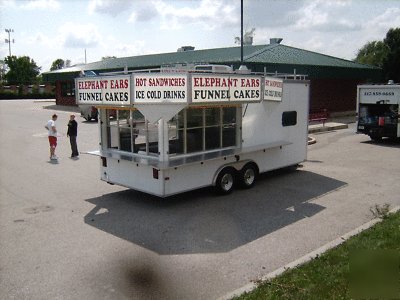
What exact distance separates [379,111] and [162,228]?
628 inches

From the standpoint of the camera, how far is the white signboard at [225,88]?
862cm

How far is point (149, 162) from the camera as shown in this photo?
9.42 metres

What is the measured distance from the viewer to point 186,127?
9.93 meters

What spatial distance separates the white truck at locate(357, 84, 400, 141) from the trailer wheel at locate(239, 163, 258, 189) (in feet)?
33.9

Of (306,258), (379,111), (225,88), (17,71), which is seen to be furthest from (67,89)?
(17,71)

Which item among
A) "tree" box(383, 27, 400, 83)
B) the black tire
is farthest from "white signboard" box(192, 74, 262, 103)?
"tree" box(383, 27, 400, 83)

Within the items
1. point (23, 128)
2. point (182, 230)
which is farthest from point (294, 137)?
point (23, 128)

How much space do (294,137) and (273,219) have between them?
15.1 ft

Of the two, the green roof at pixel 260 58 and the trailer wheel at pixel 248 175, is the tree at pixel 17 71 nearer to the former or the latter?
the green roof at pixel 260 58

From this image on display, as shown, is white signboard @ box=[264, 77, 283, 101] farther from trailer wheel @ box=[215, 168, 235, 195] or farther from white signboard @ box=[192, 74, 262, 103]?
trailer wheel @ box=[215, 168, 235, 195]

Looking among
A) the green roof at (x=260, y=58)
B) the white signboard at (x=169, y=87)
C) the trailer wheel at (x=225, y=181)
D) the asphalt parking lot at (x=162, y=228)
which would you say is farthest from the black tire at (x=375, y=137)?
the white signboard at (x=169, y=87)

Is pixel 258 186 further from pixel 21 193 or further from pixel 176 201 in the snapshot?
pixel 21 193

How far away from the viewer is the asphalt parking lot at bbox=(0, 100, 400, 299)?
20.5 ft

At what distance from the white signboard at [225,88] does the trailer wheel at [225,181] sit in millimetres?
1929
